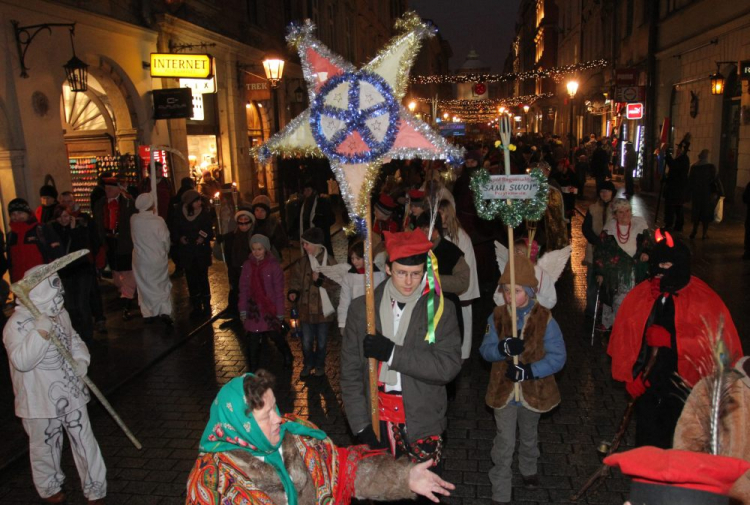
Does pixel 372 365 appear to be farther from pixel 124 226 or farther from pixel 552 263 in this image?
pixel 124 226

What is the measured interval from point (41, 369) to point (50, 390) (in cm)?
16

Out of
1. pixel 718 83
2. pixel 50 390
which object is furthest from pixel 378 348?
pixel 718 83

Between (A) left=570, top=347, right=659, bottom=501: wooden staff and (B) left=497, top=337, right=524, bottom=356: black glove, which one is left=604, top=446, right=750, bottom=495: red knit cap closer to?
(B) left=497, top=337, right=524, bottom=356: black glove

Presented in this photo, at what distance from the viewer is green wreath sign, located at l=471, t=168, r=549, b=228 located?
15.4ft

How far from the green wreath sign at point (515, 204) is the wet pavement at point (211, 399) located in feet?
6.74

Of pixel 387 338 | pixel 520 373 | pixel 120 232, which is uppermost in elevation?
pixel 387 338

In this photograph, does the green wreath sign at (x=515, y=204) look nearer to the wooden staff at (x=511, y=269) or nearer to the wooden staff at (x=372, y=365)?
the wooden staff at (x=511, y=269)

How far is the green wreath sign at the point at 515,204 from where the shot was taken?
4.68 meters

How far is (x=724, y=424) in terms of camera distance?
2275 mm

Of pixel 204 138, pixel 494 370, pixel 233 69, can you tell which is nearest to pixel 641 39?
pixel 233 69

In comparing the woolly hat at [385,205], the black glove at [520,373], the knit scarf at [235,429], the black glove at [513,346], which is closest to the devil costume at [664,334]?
the black glove at [520,373]

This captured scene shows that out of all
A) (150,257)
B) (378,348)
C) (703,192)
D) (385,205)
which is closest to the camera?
(378,348)

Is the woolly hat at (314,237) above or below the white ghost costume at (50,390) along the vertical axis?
above

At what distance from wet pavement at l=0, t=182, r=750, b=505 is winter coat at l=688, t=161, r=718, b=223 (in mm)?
4956
